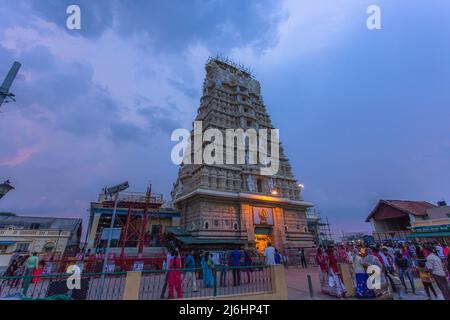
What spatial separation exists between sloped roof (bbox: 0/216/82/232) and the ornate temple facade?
75.2ft

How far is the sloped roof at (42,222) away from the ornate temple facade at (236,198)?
75.2 feet

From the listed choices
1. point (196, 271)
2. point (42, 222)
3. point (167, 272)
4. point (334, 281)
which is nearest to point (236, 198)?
point (196, 271)

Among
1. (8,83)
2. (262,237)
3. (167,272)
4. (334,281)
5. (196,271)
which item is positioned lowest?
(334,281)

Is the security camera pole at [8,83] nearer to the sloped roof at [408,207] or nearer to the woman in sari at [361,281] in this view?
the woman in sari at [361,281]

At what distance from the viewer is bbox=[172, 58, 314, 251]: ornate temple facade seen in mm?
21828

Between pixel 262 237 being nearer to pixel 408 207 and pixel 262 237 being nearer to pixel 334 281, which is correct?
pixel 334 281

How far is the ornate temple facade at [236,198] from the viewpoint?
21828 millimetres

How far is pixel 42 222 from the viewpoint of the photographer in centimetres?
3478

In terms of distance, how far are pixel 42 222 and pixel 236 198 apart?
3488cm

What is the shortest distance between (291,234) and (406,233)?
17.8m

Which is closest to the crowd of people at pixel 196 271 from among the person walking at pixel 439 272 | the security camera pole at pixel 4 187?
the person walking at pixel 439 272

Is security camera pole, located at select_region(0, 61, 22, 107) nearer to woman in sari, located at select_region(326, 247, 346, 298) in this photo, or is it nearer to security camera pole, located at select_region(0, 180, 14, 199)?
security camera pole, located at select_region(0, 180, 14, 199)
